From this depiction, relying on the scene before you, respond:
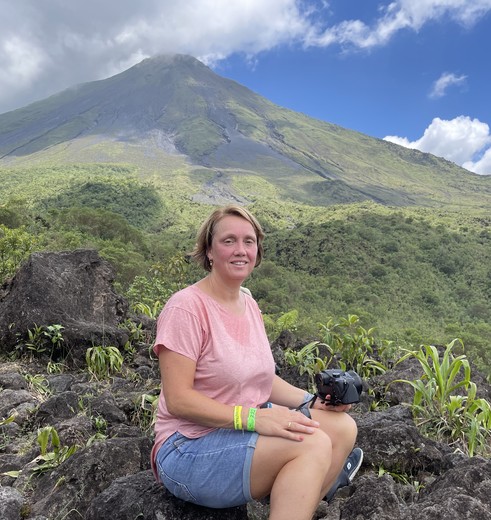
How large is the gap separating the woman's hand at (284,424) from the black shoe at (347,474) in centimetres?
45

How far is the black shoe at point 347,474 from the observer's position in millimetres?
2213

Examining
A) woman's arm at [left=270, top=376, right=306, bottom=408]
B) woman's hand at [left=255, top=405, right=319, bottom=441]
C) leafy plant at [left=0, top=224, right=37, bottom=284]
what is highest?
leafy plant at [left=0, top=224, right=37, bottom=284]

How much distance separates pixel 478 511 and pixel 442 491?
221mm

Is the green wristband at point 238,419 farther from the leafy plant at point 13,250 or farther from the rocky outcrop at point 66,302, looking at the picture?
the leafy plant at point 13,250

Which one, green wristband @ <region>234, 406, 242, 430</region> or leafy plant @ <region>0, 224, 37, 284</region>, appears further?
leafy plant @ <region>0, 224, 37, 284</region>

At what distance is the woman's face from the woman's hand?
577 millimetres

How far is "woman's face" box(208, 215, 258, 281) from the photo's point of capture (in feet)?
7.22

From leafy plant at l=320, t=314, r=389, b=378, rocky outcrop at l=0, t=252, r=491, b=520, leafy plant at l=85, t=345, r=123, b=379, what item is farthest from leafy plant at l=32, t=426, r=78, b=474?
leafy plant at l=320, t=314, r=389, b=378

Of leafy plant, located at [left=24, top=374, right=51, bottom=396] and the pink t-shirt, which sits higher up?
the pink t-shirt

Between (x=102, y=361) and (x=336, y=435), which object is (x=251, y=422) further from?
(x=102, y=361)

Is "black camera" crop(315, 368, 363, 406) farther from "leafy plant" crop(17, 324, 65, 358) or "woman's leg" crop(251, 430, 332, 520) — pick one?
"leafy plant" crop(17, 324, 65, 358)

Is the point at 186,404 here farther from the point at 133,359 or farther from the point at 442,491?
the point at 133,359

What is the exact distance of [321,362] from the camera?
14.8ft

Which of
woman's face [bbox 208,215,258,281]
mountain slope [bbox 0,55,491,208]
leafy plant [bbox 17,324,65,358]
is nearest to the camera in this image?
woman's face [bbox 208,215,258,281]
